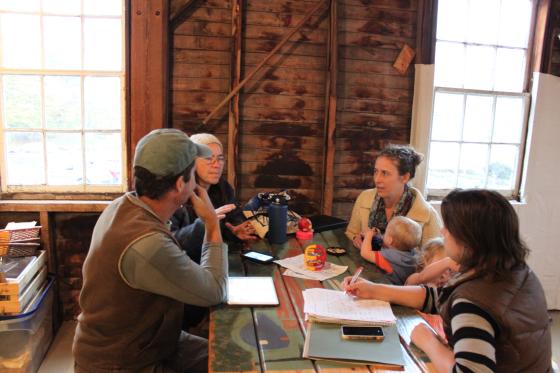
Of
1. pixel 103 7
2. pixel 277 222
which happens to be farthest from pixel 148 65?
pixel 277 222

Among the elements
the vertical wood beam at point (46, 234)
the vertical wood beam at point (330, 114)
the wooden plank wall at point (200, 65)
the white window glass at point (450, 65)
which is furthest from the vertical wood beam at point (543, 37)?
the vertical wood beam at point (46, 234)

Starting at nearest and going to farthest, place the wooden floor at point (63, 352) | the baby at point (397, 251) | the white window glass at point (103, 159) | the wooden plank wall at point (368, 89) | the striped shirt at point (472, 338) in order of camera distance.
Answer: the striped shirt at point (472, 338), the baby at point (397, 251), the wooden floor at point (63, 352), the white window glass at point (103, 159), the wooden plank wall at point (368, 89)

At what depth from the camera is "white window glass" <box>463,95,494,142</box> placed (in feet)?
11.6

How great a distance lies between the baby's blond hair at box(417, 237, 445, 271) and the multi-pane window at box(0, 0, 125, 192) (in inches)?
84.4

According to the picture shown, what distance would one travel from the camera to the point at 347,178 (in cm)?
336

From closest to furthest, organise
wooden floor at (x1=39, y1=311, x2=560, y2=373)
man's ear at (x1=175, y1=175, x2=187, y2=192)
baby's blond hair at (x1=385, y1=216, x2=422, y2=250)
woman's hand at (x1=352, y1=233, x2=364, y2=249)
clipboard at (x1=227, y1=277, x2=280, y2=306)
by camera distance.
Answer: man's ear at (x1=175, y1=175, x2=187, y2=192) → clipboard at (x1=227, y1=277, x2=280, y2=306) → baby's blond hair at (x1=385, y1=216, x2=422, y2=250) → woman's hand at (x1=352, y1=233, x2=364, y2=249) → wooden floor at (x1=39, y1=311, x2=560, y2=373)

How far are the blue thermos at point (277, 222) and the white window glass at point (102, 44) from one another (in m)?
1.60

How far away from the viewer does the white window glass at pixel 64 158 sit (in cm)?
304

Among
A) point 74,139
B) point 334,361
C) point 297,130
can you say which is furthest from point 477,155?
point 74,139

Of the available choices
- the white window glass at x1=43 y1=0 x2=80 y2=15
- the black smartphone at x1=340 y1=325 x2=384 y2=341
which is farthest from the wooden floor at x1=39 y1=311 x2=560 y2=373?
the white window glass at x1=43 y1=0 x2=80 y2=15

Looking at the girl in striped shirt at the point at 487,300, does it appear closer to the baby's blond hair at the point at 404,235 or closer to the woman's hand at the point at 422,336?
the woman's hand at the point at 422,336

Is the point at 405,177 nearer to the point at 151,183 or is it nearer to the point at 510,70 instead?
the point at 151,183

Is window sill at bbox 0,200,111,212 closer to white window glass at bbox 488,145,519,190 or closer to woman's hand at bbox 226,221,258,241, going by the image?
woman's hand at bbox 226,221,258,241

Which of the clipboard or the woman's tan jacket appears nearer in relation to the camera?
the clipboard
